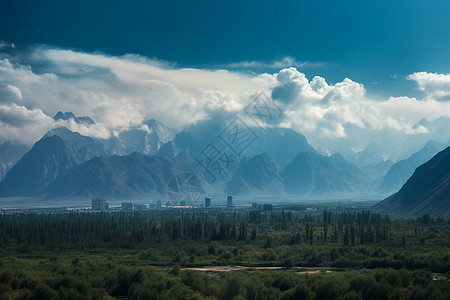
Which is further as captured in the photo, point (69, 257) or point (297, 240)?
point (297, 240)

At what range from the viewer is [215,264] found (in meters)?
89.8

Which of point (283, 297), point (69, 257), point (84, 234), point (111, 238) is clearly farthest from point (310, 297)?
point (84, 234)

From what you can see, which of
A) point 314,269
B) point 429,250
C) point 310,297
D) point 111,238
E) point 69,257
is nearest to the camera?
point 310,297

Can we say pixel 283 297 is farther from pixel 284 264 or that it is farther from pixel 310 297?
pixel 284 264

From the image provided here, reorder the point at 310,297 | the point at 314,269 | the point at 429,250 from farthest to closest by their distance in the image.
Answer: the point at 429,250 → the point at 314,269 → the point at 310,297

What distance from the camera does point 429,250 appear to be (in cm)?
8906

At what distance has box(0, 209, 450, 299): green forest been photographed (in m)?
49.3

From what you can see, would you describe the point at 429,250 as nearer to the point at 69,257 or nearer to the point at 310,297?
Answer: the point at 310,297

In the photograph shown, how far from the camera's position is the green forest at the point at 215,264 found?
1941 inches

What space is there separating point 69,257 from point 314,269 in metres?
52.3

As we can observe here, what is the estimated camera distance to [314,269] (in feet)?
264

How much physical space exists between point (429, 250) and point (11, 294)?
246 ft

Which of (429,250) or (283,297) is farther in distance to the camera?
(429,250)

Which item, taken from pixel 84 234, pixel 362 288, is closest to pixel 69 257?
pixel 84 234
